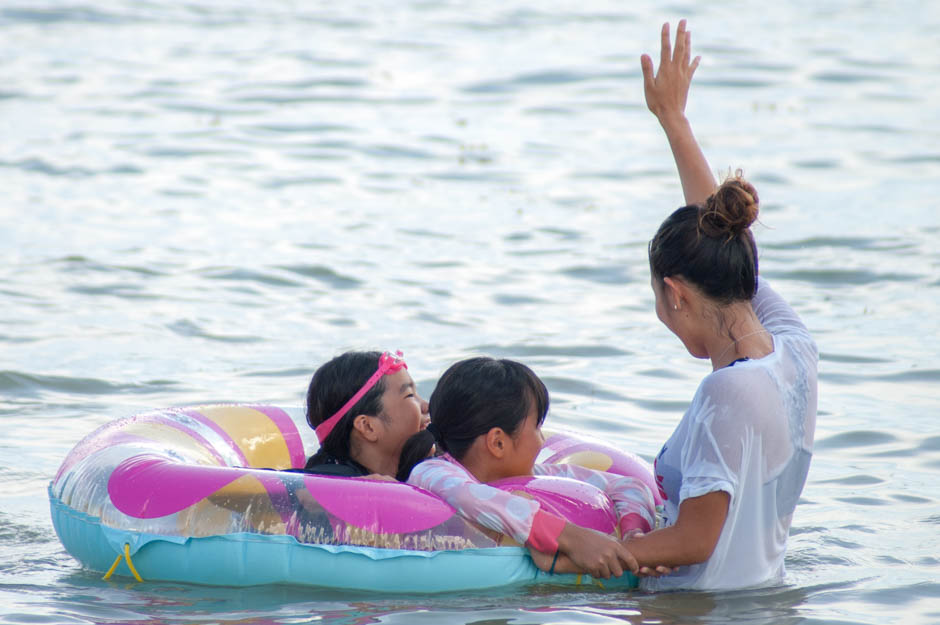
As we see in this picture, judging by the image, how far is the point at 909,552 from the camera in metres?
5.03

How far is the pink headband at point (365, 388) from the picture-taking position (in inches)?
190

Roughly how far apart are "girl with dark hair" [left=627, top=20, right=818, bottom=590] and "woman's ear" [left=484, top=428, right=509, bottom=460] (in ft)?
1.70

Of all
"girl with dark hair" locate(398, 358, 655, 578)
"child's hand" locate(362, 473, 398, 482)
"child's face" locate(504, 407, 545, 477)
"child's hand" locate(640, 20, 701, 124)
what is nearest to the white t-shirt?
"girl with dark hair" locate(398, 358, 655, 578)

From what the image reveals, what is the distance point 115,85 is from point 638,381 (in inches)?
443

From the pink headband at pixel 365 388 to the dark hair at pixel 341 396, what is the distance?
1 cm

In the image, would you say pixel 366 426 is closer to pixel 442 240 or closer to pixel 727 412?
pixel 727 412

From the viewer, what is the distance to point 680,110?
432 cm

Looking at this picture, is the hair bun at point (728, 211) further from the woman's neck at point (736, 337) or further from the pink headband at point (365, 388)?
the pink headband at point (365, 388)

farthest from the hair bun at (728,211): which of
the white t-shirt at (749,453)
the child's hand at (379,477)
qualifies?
the child's hand at (379,477)

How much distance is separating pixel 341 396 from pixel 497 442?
2.41ft

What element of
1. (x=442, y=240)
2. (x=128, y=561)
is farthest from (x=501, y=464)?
(x=442, y=240)

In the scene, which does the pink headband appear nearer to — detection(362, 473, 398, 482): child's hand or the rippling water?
detection(362, 473, 398, 482): child's hand

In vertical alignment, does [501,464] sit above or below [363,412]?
below

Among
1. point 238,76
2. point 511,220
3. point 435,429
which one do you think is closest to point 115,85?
point 238,76
